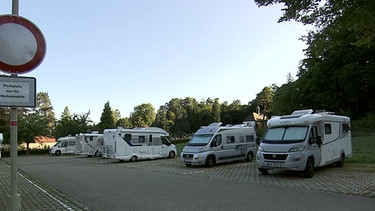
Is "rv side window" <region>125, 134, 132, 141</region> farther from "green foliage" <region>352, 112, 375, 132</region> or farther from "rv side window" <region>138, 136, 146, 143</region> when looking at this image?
"green foliage" <region>352, 112, 375, 132</region>

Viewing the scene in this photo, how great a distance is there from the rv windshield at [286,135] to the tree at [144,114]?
9979 centimetres

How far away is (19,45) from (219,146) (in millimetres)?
17559

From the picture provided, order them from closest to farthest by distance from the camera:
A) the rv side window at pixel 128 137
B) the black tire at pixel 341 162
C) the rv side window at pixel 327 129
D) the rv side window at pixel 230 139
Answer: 1. the rv side window at pixel 327 129
2. the black tire at pixel 341 162
3. the rv side window at pixel 230 139
4. the rv side window at pixel 128 137

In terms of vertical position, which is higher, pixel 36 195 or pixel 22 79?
pixel 22 79

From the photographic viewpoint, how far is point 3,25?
13.6ft

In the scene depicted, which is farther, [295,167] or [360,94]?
[360,94]

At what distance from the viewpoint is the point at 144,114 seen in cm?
11788

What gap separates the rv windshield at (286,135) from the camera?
47.3 ft

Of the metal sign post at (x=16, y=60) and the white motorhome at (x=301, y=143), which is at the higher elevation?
the metal sign post at (x=16, y=60)

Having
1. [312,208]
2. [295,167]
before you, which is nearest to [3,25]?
[312,208]

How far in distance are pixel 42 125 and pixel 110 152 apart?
1310 inches

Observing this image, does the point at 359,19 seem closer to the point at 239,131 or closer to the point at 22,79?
the point at 22,79

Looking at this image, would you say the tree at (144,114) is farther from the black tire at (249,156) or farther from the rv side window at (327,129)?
the rv side window at (327,129)

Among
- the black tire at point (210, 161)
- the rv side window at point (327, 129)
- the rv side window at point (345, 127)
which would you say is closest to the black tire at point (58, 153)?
the black tire at point (210, 161)
